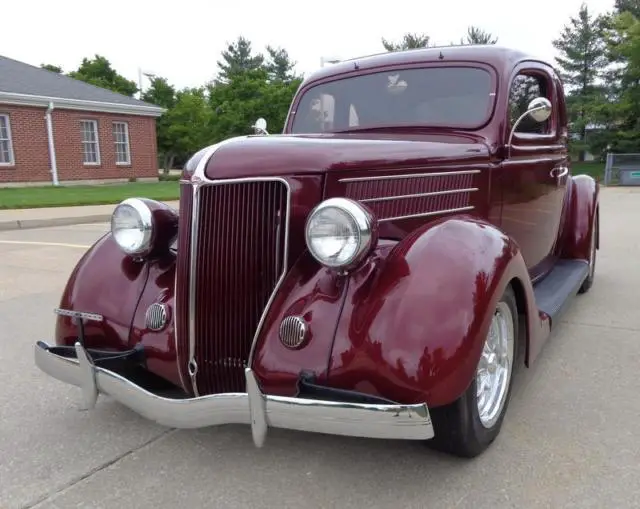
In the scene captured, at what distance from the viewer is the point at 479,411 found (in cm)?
237

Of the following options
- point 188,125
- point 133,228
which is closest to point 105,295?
point 133,228

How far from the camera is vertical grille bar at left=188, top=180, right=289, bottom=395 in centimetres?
222

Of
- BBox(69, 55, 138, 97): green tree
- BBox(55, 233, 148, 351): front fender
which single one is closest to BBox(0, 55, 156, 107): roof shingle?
BBox(69, 55, 138, 97): green tree

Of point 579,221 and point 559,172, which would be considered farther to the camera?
point 579,221

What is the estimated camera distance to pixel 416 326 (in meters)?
1.97

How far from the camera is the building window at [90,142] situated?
20016mm

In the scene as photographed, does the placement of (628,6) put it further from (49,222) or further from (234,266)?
(234,266)

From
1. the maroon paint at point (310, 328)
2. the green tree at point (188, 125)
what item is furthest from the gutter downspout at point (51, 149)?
the maroon paint at point (310, 328)

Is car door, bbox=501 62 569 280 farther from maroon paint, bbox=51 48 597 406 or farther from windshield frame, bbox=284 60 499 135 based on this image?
maroon paint, bbox=51 48 597 406

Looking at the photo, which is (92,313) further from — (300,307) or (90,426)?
(300,307)

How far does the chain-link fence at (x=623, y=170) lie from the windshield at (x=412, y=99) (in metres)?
21.2

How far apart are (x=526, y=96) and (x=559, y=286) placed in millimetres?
1275

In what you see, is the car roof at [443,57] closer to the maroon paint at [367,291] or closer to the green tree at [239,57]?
the maroon paint at [367,291]

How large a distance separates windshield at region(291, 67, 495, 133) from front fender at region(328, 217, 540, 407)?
136cm
